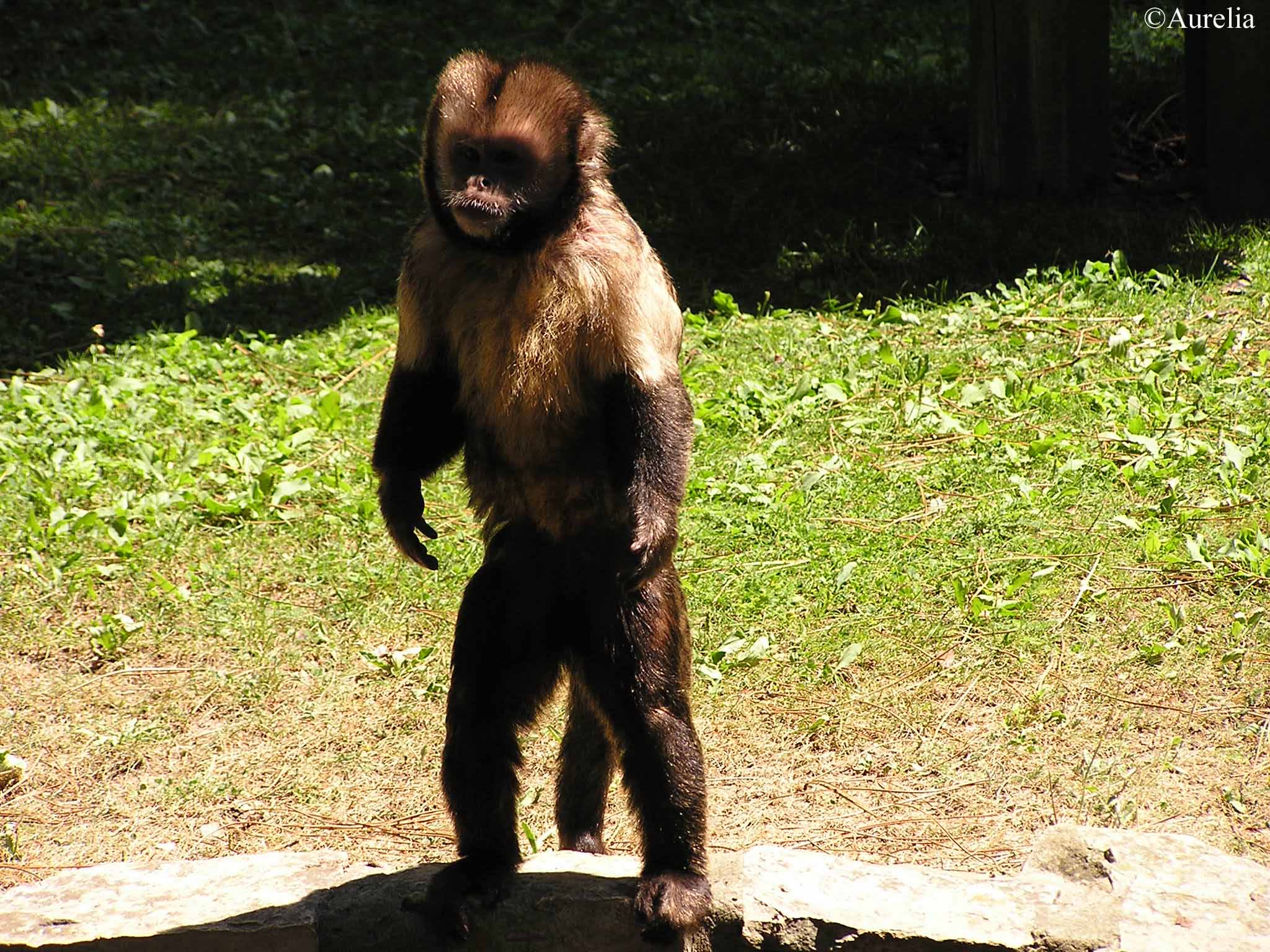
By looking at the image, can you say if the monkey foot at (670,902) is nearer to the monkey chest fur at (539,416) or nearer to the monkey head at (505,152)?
the monkey chest fur at (539,416)

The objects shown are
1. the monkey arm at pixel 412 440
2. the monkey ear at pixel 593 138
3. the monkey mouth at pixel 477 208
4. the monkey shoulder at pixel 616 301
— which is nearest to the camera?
the monkey mouth at pixel 477 208

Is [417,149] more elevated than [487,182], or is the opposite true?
[417,149]

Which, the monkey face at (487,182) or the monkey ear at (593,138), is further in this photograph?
the monkey ear at (593,138)

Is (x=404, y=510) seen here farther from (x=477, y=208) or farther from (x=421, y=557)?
(x=477, y=208)

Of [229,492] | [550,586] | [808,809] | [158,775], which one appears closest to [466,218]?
[550,586]

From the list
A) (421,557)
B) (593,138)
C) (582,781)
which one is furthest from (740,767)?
(593,138)

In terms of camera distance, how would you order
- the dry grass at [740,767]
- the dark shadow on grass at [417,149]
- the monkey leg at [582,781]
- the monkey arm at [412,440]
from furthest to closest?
the dark shadow on grass at [417,149]
the dry grass at [740,767]
the monkey leg at [582,781]
the monkey arm at [412,440]

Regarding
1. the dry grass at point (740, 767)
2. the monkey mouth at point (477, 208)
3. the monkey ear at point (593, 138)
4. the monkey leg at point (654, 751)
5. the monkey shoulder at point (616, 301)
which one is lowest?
the dry grass at point (740, 767)

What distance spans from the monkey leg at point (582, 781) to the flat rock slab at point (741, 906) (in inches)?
9.9

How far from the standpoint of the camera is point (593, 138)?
3395 millimetres

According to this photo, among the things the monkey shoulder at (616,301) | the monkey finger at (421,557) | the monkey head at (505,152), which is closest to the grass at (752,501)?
the monkey finger at (421,557)

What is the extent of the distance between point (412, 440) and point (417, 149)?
6.58 metres

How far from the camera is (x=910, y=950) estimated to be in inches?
124

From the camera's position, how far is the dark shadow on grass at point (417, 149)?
305 inches
